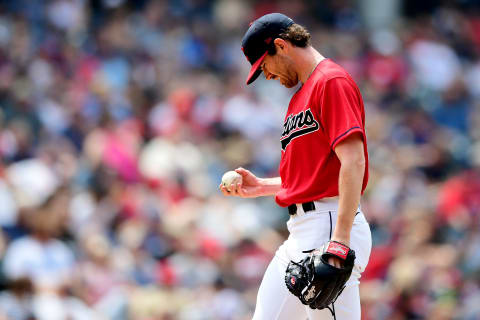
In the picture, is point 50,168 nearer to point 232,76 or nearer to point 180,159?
point 180,159

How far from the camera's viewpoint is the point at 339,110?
3441 millimetres

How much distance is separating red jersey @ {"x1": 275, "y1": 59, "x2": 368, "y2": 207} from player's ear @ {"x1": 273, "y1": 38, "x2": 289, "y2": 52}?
0.61 ft

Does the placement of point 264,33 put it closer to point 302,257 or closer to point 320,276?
point 302,257

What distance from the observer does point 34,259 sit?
23.4ft

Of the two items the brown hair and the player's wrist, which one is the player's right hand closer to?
the brown hair

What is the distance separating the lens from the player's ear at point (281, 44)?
3.68m

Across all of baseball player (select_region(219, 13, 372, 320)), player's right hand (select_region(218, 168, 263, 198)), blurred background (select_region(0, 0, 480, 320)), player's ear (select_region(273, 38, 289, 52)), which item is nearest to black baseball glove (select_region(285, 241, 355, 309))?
baseball player (select_region(219, 13, 372, 320))

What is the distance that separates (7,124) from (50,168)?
944 millimetres

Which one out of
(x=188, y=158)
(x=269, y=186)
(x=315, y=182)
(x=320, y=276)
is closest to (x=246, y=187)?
(x=269, y=186)

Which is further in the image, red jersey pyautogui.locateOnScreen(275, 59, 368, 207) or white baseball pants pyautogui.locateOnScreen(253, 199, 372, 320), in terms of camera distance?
white baseball pants pyautogui.locateOnScreen(253, 199, 372, 320)

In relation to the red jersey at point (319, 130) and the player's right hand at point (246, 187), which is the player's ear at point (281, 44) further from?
the player's right hand at point (246, 187)

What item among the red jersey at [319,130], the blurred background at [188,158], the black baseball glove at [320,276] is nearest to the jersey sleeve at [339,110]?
the red jersey at [319,130]

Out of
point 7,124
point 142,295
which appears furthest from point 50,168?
point 142,295

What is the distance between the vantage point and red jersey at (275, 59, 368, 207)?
3.45m
